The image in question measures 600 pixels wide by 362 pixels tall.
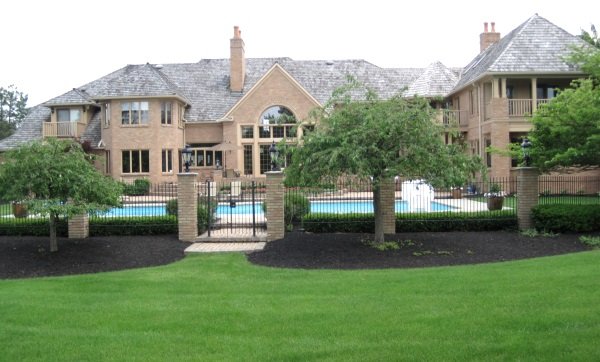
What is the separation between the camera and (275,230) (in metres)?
15.4

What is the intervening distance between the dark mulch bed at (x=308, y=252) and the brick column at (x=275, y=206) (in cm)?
37

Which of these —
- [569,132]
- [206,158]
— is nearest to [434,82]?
[206,158]

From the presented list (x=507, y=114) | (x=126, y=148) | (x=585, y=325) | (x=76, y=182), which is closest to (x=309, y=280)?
(x=585, y=325)

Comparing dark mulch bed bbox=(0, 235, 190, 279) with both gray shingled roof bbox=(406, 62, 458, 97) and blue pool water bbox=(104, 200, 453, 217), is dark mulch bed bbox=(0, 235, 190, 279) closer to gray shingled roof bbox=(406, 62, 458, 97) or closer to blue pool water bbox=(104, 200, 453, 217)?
blue pool water bbox=(104, 200, 453, 217)

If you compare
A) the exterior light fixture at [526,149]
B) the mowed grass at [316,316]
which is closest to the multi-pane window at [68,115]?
the mowed grass at [316,316]

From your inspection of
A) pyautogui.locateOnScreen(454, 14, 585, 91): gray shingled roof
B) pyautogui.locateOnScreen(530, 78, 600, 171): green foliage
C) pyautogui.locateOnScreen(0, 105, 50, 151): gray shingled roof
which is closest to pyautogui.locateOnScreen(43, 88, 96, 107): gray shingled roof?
pyautogui.locateOnScreen(0, 105, 50, 151): gray shingled roof

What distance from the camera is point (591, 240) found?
14.0 metres

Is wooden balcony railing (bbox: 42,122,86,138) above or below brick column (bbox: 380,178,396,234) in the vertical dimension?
→ above

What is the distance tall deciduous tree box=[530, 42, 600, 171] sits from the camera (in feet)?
49.2

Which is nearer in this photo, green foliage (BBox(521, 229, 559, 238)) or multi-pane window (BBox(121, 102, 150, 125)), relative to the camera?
green foliage (BBox(521, 229, 559, 238))

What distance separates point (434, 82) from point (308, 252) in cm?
2443

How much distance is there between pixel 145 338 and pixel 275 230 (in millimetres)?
9061

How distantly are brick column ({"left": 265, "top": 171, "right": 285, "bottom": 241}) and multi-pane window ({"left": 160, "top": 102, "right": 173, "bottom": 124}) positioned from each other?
20666mm

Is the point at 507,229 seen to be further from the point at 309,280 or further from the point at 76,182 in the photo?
the point at 76,182
